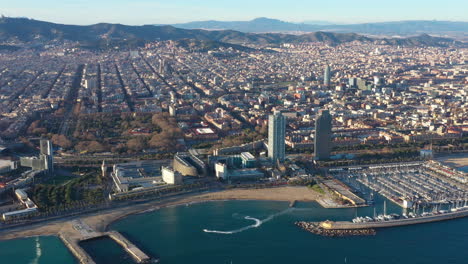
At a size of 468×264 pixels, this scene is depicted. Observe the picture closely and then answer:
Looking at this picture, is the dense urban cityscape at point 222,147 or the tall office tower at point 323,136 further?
the tall office tower at point 323,136

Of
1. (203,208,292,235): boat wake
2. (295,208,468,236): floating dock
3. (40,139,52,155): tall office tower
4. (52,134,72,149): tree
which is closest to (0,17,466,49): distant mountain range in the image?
(52,134,72,149): tree

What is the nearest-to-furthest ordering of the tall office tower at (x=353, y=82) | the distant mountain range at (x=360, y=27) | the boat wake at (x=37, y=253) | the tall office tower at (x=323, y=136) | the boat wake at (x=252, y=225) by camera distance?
the boat wake at (x=37, y=253) < the boat wake at (x=252, y=225) < the tall office tower at (x=323, y=136) < the tall office tower at (x=353, y=82) < the distant mountain range at (x=360, y=27)

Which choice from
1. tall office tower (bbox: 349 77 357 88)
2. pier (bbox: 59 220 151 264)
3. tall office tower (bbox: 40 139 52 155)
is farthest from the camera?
tall office tower (bbox: 349 77 357 88)

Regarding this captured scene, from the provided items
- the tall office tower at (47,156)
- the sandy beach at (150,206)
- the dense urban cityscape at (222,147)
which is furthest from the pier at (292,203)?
the tall office tower at (47,156)

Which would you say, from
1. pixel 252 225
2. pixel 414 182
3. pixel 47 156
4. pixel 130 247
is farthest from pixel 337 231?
pixel 47 156

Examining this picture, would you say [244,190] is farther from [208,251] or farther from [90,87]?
[90,87]

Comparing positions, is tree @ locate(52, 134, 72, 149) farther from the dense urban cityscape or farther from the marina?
the marina

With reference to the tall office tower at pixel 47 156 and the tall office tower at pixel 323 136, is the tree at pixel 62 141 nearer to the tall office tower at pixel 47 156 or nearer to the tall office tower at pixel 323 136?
the tall office tower at pixel 47 156
